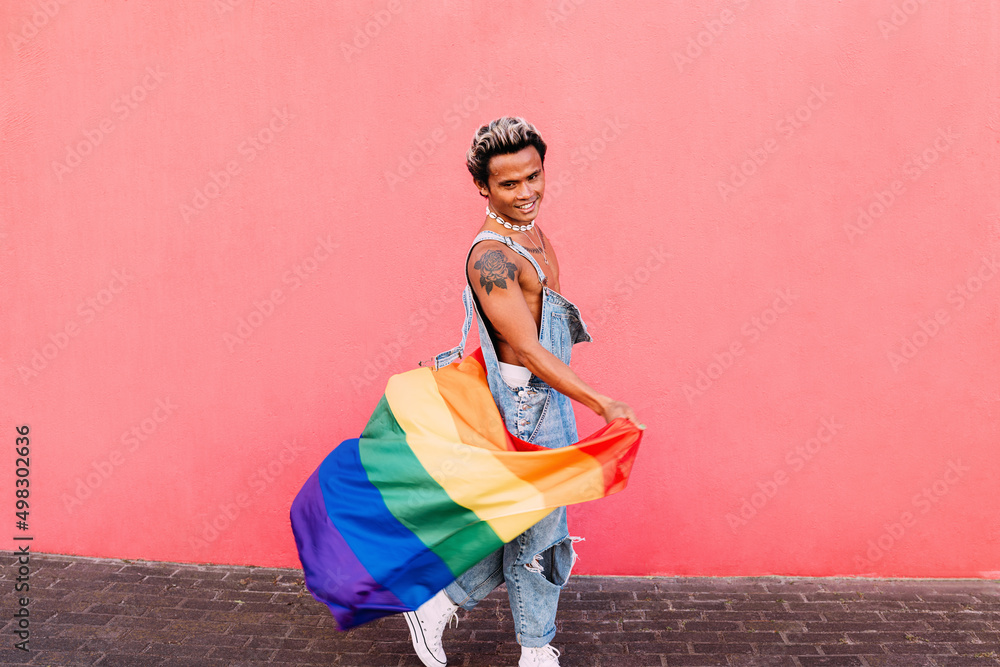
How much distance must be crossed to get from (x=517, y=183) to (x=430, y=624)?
1.73 m

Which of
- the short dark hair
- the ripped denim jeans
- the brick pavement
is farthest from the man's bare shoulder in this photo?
the brick pavement

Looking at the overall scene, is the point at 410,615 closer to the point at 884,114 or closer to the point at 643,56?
the point at 643,56

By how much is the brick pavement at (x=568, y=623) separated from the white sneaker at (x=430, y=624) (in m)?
0.28

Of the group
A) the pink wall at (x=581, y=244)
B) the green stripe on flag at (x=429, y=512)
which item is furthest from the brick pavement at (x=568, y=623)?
the green stripe on flag at (x=429, y=512)

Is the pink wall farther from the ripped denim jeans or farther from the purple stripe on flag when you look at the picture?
the purple stripe on flag

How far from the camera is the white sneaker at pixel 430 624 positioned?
2986 mm

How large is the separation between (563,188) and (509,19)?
87 centimetres

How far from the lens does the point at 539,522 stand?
288cm

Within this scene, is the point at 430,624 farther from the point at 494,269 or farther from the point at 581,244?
the point at 581,244

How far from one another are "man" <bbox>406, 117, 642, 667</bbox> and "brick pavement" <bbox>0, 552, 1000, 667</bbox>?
387 mm

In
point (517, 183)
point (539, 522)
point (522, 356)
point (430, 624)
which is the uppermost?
point (517, 183)

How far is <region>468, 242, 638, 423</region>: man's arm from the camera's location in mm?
2652

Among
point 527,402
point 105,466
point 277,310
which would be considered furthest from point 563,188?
point 105,466

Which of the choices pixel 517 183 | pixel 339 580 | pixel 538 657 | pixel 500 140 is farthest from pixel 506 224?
pixel 538 657
